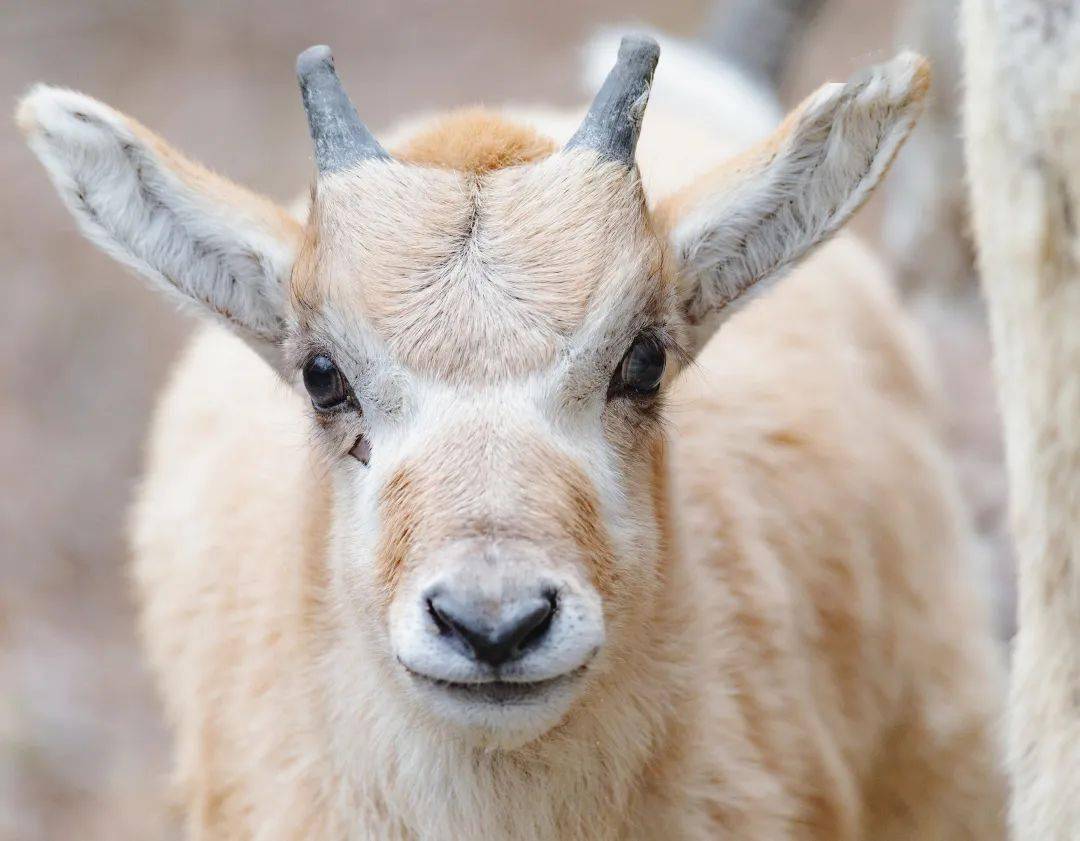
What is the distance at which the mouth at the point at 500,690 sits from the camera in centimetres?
346

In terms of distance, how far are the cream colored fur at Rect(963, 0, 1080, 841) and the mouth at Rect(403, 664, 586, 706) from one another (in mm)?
1429

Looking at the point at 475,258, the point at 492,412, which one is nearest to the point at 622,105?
the point at 475,258

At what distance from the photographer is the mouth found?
11.4ft

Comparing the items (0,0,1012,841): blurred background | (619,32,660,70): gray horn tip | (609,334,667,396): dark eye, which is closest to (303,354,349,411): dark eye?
(609,334,667,396): dark eye

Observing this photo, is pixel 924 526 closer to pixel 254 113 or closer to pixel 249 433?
pixel 249 433

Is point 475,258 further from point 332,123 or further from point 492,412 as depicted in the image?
point 332,123

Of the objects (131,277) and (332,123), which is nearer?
(332,123)

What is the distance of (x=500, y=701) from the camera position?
11.4ft

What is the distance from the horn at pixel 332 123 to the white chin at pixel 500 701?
1.36 metres

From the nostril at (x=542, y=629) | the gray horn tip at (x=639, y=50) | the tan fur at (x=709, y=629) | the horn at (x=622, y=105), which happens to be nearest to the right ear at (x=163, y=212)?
the tan fur at (x=709, y=629)

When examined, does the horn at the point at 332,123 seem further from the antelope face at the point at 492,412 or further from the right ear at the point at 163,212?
the right ear at the point at 163,212

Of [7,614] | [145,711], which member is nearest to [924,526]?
[145,711]

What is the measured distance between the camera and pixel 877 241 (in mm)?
11492

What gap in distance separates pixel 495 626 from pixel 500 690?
0.29 meters
